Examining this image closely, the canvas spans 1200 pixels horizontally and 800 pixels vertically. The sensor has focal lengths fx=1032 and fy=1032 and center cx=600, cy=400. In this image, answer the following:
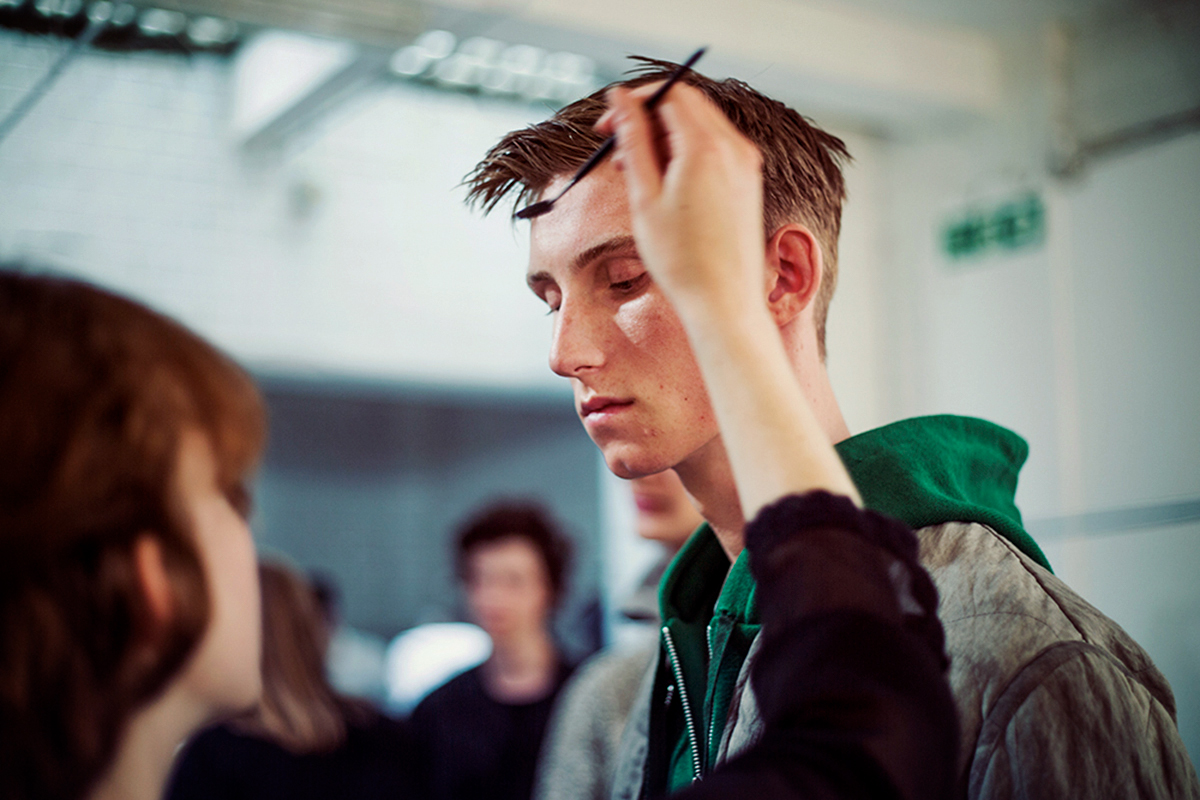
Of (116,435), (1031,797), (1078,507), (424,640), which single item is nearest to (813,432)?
(1031,797)

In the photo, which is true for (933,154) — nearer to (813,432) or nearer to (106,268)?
(106,268)

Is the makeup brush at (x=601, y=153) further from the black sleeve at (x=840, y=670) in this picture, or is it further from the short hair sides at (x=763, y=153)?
the black sleeve at (x=840, y=670)

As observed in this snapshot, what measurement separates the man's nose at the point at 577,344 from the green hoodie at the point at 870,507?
0.24 m

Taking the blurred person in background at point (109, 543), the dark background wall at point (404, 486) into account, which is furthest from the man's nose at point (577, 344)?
the dark background wall at point (404, 486)

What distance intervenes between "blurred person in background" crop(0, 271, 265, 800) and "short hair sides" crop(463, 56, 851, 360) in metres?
0.50

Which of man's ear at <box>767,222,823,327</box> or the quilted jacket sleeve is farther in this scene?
man's ear at <box>767,222,823,327</box>

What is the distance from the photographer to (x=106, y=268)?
3.95 m

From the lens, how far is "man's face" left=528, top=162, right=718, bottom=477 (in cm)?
101

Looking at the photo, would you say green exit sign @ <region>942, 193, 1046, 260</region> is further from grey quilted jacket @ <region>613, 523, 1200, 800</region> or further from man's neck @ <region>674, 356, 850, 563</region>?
→ grey quilted jacket @ <region>613, 523, 1200, 800</region>

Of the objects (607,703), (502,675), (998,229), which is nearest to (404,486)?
(502,675)

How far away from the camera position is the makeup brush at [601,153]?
72cm

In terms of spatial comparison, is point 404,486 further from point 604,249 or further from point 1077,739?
point 1077,739

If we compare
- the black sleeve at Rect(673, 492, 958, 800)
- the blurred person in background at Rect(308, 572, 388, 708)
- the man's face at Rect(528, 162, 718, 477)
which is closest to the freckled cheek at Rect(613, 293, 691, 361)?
the man's face at Rect(528, 162, 718, 477)

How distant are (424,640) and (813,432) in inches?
238
